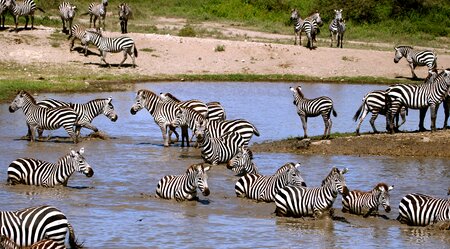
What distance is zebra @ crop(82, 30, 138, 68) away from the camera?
109 feet

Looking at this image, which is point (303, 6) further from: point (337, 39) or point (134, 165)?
point (134, 165)

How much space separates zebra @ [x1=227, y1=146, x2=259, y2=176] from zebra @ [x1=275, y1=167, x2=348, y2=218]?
8.98ft

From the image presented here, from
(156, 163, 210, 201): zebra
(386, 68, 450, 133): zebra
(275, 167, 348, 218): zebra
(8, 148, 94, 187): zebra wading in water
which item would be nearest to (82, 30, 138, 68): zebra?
(386, 68, 450, 133): zebra

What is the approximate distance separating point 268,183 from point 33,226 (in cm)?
489

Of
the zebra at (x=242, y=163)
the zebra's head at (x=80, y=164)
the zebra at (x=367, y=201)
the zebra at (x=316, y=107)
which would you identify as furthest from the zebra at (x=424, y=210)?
the zebra at (x=316, y=107)

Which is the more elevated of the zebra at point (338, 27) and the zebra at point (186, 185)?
the zebra at point (338, 27)

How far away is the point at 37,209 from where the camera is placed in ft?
37.9

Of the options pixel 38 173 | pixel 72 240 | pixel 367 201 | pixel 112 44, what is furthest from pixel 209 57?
pixel 72 240

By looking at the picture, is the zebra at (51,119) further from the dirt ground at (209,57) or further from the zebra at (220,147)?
the dirt ground at (209,57)

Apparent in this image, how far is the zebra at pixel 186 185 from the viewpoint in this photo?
14.8 meters

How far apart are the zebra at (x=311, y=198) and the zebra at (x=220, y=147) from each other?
13.4ft

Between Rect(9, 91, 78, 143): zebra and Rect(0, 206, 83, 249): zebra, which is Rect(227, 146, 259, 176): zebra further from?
Rect(0, 206, 83, 249): zebra

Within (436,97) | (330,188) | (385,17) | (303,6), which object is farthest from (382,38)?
(330,188)

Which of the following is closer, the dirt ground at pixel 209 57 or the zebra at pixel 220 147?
the zebra at pixel 220 147
